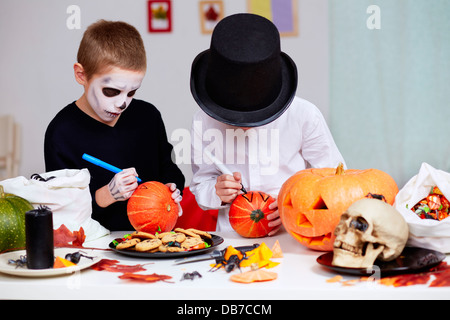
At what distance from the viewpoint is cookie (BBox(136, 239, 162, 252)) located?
116 cm

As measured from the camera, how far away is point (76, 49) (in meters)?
3.22

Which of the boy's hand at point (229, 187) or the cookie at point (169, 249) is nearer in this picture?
the cookie at point (169, 249)

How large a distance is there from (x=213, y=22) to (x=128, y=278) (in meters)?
2.33

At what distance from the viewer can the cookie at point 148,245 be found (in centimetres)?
116

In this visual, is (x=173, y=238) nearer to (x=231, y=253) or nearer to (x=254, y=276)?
(x=231, y=253)

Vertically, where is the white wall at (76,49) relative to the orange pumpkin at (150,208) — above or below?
above

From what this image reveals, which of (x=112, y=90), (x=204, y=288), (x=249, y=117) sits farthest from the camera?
(x=112, y=90)

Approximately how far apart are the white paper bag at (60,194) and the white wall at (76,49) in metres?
1.76

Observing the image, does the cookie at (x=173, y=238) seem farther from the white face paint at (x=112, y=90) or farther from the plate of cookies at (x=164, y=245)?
the white face paint at (x=112, y=90)

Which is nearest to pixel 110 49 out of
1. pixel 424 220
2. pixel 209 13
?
pixel 424 220

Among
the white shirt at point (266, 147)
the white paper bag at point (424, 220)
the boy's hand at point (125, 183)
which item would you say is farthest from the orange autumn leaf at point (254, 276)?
the white shirt at point (266, 147)

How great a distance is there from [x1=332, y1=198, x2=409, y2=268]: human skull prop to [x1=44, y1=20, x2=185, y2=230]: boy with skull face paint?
2.00 ft

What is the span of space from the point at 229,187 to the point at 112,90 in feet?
1.58
